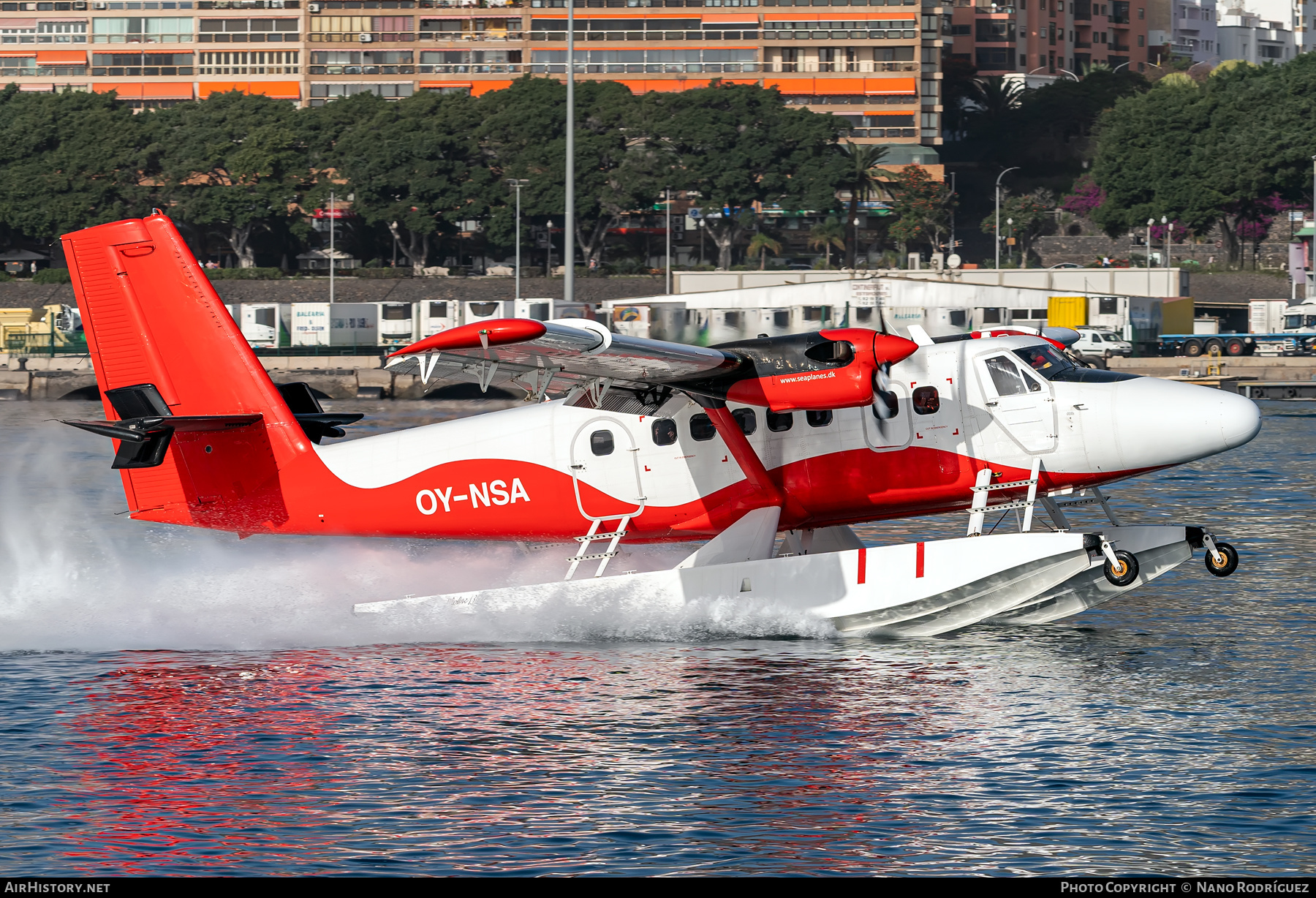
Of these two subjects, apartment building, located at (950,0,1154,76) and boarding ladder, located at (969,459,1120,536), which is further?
apartment building, located at (950,0,1154,76)

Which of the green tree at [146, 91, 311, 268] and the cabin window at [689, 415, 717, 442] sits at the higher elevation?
the green tree at [146, 91, 311, 268]

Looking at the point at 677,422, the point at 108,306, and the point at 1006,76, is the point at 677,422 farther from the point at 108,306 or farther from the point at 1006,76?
the point at 1006,76

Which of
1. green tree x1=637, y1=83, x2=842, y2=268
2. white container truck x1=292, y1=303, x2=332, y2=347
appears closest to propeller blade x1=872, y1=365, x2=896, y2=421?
white container truck x1=292, y1=303, x2=332, y2=347

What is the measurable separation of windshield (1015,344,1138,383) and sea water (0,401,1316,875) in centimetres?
337

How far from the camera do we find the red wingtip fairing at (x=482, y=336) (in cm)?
1616

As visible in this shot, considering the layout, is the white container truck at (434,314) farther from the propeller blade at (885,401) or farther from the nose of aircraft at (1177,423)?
the nose of aircraft at (1177,423)

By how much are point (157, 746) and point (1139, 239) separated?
137m

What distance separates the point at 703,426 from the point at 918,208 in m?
124

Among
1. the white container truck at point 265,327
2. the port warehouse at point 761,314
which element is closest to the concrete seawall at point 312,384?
the port warehouse at point 761,314

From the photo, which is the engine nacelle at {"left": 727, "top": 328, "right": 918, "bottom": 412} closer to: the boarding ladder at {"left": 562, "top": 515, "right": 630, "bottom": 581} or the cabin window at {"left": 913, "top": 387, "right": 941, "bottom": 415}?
the cabin window at {"left": 913, "top": 387, "right": 941, "bottom": 415}

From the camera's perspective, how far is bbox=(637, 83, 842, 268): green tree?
12962 centimetres

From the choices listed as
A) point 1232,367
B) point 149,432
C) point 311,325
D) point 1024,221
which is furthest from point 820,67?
point 149,432
